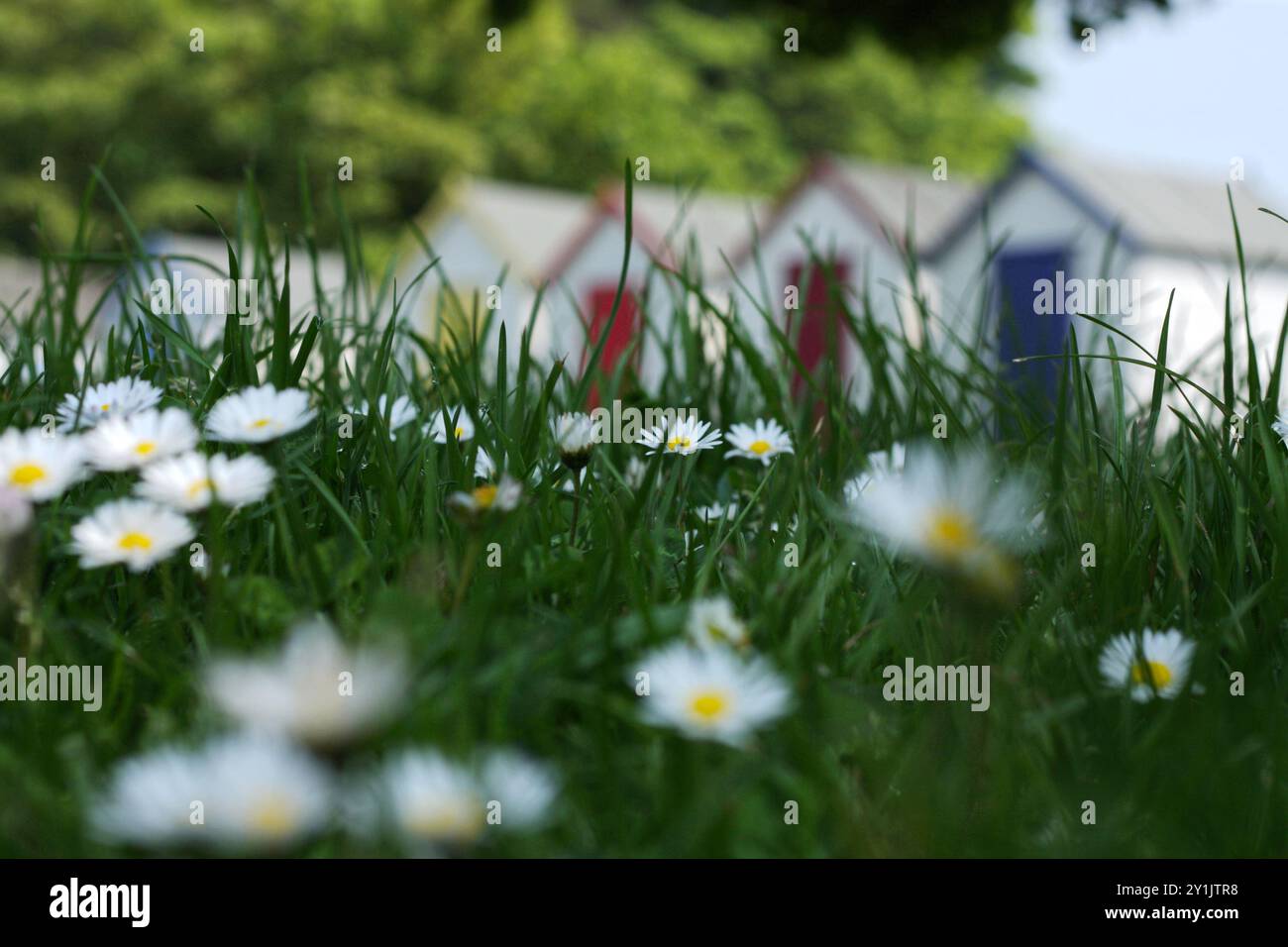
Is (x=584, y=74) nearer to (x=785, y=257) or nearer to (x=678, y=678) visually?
(x=785, y=257)

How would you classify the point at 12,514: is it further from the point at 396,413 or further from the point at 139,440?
the point at 396,413

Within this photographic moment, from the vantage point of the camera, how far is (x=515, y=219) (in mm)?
20250

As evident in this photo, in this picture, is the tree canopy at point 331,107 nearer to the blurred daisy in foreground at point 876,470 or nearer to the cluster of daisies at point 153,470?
the blurred daisy in foreground at point 876,470

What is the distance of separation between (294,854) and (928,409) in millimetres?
1102

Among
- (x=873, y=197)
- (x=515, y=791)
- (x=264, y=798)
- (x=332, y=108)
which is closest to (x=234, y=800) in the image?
(x=264, y=798)

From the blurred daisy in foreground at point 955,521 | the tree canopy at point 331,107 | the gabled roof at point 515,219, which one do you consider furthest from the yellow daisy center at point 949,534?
the tree canopy at point 331,107

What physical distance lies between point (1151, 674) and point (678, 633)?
1.16ft

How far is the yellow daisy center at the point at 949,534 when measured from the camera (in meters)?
0.64

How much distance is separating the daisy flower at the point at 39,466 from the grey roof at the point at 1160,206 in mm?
12580

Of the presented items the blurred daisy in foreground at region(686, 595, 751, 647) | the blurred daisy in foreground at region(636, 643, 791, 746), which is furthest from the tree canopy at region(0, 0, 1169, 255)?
the blurred daisy in foreground at region(636, 643, 791, 746)

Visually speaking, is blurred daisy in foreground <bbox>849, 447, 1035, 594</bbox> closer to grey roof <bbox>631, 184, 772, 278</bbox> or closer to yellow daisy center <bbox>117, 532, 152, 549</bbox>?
yellow daisy center <bbox>117, 532, 152, 549</bbox>
